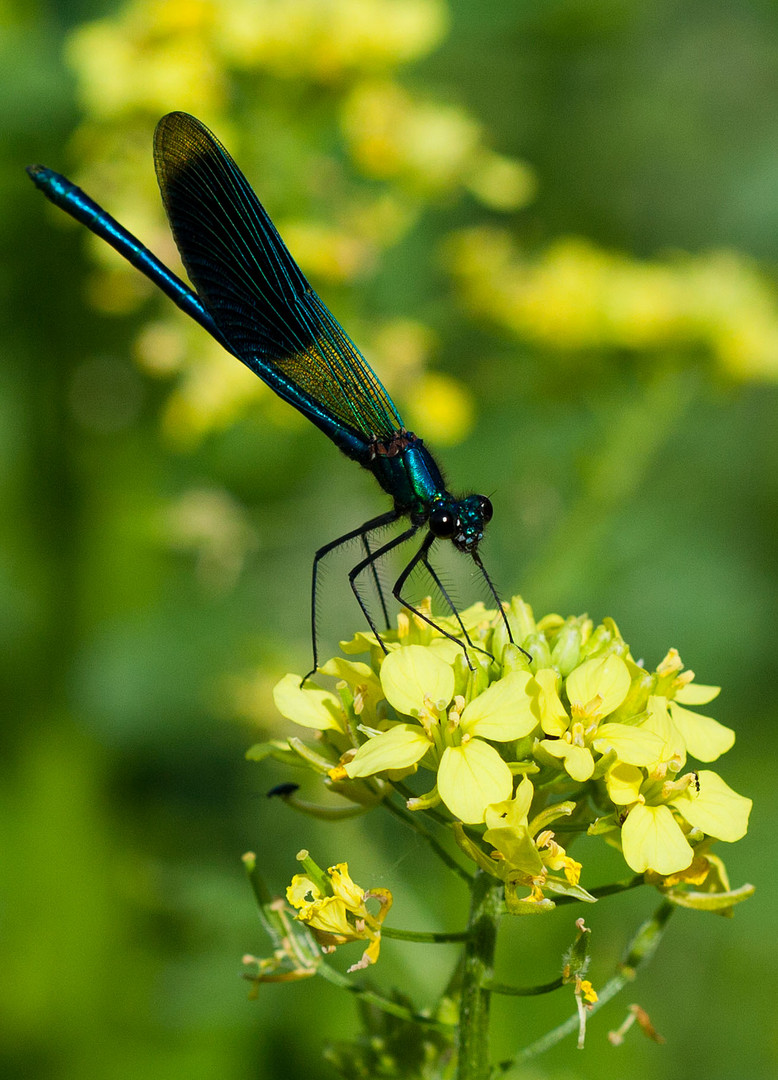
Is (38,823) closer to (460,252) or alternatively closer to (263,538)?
(263,538)

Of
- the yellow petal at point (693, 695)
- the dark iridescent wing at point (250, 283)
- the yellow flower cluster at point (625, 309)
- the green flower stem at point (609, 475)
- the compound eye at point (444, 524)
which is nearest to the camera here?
the yellow petal at point (693, 695)

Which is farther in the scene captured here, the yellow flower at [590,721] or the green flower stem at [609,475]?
the green flower stem at [609,475]

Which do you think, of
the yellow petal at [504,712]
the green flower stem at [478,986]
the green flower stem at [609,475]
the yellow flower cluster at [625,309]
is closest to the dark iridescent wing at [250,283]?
the green flower stem at [609,475]

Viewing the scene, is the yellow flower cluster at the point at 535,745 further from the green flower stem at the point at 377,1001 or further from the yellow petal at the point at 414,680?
the green flower stem at the point at 377,1001

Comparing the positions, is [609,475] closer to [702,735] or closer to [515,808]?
[702,735]

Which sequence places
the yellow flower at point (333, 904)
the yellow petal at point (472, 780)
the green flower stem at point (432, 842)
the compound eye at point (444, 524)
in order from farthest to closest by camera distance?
the compound eye at point (444, 524) < the green flower stem at point (432, 842) < the yellow flower at point (333, 904) < the yellow petal at point (472, 780)

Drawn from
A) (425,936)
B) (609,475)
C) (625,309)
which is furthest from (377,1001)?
(625,309)
